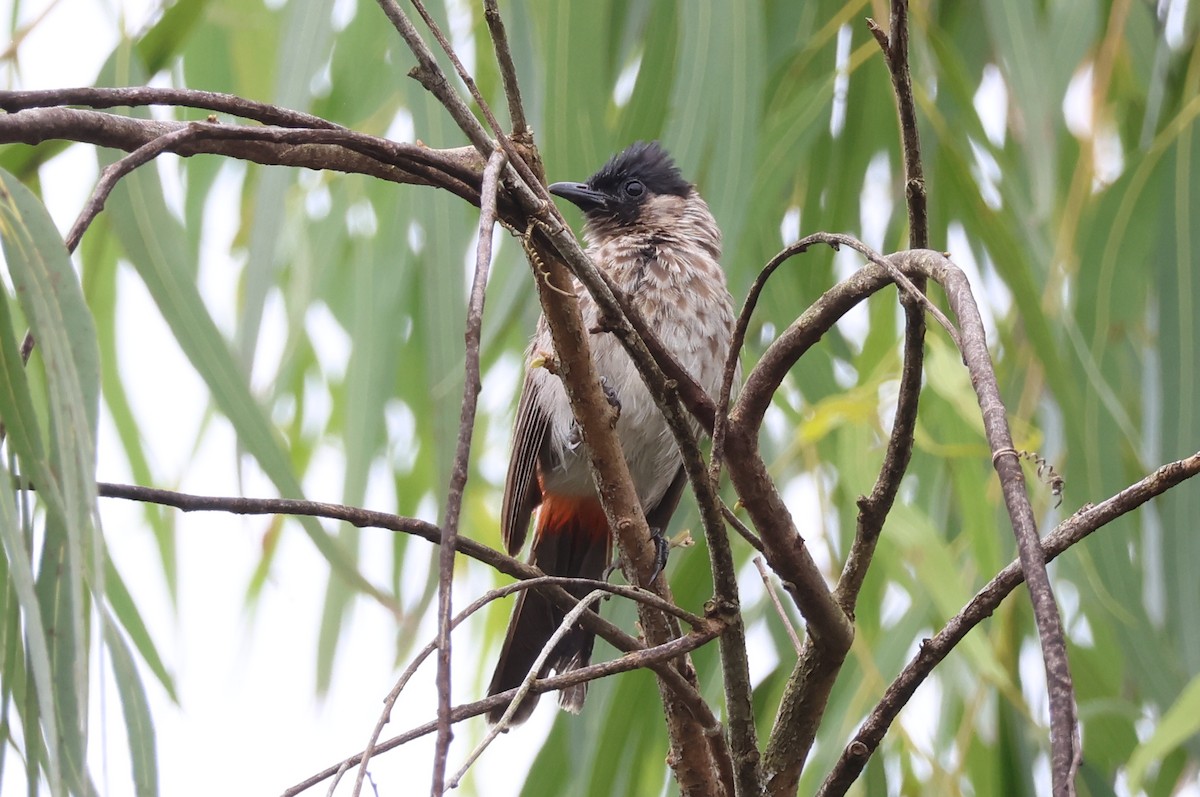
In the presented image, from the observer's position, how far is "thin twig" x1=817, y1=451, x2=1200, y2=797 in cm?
119

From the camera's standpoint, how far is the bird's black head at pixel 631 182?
3.48m

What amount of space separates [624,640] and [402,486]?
6.62 ft

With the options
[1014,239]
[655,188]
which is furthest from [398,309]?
[1014,239]

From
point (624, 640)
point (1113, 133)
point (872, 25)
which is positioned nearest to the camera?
point (872, 25)

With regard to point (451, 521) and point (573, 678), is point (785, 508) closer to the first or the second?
point (573, 678)

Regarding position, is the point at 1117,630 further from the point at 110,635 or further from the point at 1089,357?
the point at 110,635

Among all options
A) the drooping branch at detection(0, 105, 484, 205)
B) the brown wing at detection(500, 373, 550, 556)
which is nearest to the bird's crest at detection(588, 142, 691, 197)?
the brown wing at detection(500, 373, 550, 556)

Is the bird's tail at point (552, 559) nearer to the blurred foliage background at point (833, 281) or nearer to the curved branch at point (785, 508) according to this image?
the blurred foliage background at point (833, 281)

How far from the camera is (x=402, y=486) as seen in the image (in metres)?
3.47

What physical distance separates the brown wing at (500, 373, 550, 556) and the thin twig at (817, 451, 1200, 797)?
1.66 metres

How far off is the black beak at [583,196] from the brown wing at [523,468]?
42cm

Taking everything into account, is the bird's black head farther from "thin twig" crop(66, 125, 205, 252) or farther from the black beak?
"thin twig" crop(66, 125, 205, 252)

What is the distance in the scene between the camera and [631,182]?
3.56 metres

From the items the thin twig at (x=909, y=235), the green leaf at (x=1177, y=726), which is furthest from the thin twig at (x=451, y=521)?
the green leaf at (x=1177, y=726)
